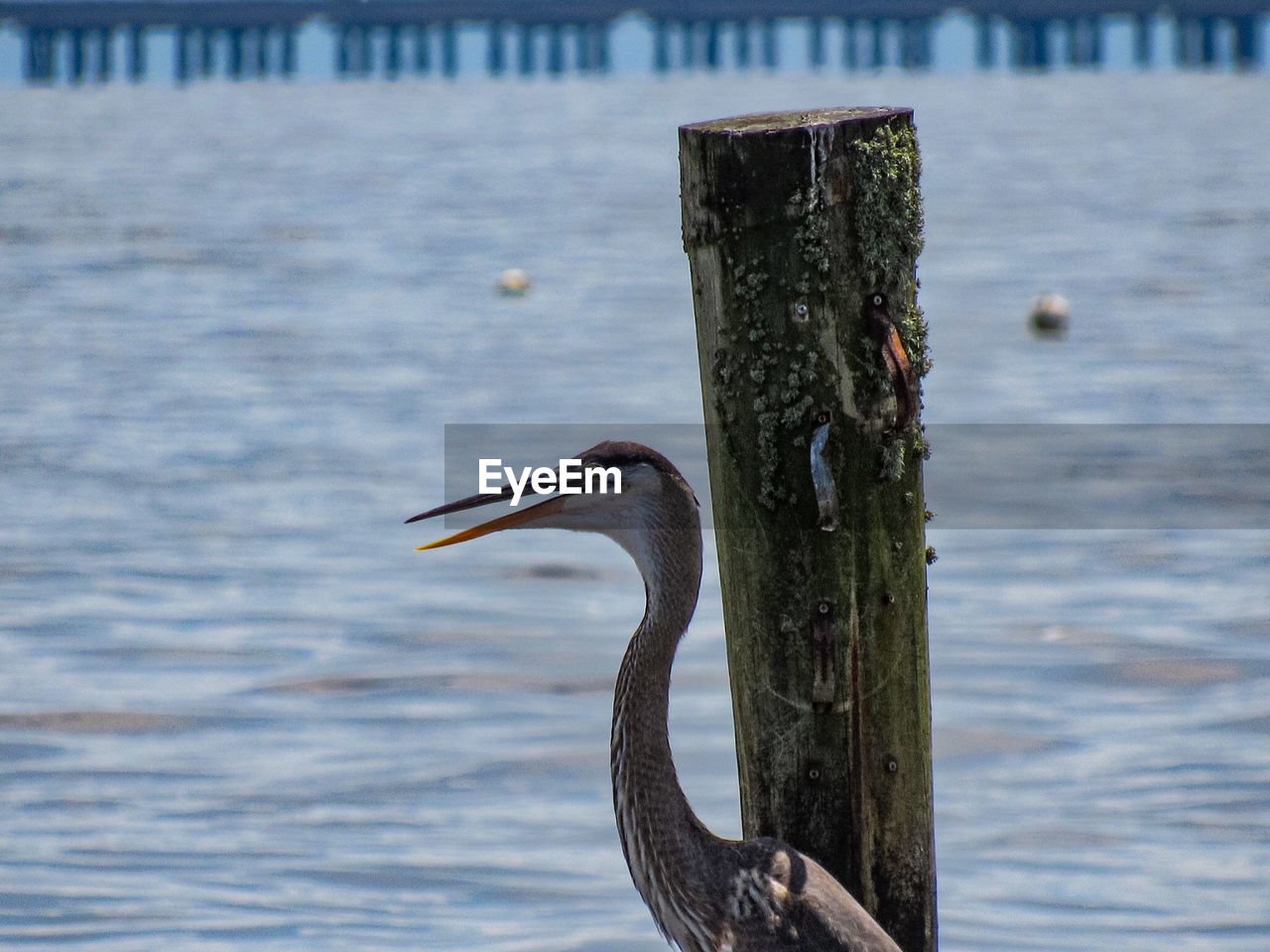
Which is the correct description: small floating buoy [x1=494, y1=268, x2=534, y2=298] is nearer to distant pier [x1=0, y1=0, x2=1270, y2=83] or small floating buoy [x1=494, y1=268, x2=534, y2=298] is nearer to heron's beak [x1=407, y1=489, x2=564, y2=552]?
heron's beak [x1=407, y1=489, x2=564, y2=552]

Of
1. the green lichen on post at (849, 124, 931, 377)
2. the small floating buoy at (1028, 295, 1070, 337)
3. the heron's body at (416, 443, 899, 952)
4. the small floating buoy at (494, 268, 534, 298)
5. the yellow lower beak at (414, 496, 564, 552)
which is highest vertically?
the green lichen on post at (849, 124, 931, 377)

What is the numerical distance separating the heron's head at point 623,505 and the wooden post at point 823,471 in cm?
16

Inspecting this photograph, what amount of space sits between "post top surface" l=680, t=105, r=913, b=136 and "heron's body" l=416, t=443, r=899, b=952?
2.45 feet

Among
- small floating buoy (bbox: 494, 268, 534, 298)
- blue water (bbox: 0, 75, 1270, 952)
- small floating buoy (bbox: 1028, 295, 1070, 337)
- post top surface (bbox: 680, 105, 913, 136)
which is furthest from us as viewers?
small floating buoy (bbox: 494, 268, 534, 298)

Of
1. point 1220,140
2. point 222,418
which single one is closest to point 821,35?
point 1220,140

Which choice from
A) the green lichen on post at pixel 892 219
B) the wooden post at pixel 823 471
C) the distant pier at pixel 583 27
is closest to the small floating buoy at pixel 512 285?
the wooden post at pixel 823 471

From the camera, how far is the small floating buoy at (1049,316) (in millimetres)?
19684

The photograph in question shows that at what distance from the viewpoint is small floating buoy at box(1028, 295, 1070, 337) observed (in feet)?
64.6

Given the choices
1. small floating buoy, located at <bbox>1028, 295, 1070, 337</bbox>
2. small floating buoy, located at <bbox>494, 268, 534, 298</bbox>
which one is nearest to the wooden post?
small floating buoy, located at <bbox>1028, 295, 1070, 337</bbox>

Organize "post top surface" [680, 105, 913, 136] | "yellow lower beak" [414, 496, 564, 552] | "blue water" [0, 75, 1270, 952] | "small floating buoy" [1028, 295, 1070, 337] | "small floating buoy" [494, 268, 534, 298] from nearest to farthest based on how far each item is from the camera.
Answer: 1. "post top surface" [680, 105, 913, 136]
2. "yellow lower beak" [414, 496, 564, 552]
3. "blue water" [0, 75, 1270, 952]
4. "small floating buoy" [1028, 295, 1070, 337]
5. "small floating buoy" [494, 268, 534, 298]

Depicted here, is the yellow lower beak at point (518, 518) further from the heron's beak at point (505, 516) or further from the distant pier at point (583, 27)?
the distant pier at point (583, 27)

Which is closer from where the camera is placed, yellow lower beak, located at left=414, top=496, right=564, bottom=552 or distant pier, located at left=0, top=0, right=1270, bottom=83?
yellow lower beak, located at left=414, top=496, right=564, bottom=552

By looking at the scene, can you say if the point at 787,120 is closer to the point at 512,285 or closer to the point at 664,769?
the point at 664,769

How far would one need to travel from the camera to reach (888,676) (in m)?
4.59
